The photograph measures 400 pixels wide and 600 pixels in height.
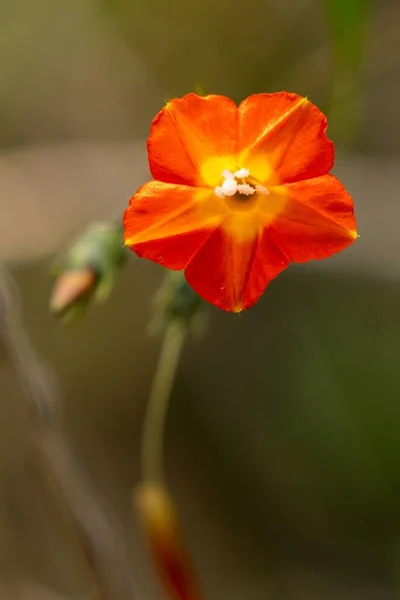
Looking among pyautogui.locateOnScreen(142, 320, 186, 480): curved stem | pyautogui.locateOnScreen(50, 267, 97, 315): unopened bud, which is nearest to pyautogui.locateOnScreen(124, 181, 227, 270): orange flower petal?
pyautogui.locateOnScreen(50, 267, 97, 315): unopened bud

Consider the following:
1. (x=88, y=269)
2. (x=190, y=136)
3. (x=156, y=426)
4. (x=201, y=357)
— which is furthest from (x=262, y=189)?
(x=201, y=357)

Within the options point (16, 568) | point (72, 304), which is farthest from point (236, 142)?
point (16, 568)

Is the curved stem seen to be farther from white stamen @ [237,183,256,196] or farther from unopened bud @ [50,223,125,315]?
white stamen @ [237,183,256,196]

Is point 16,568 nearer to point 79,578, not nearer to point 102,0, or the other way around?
point 79,578

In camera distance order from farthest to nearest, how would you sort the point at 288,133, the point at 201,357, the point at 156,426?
the point at 201,357 → the point at 156,426 → the point at 288,133

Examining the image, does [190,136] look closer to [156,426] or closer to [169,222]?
[169,222]

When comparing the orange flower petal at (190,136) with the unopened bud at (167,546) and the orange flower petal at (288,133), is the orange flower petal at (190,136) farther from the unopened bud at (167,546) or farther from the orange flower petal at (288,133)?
the unopened bud at (167,546)

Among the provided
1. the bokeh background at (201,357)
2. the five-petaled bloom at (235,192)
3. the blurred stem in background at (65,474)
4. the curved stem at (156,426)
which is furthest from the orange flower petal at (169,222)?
the bokeh background at (201,357)
